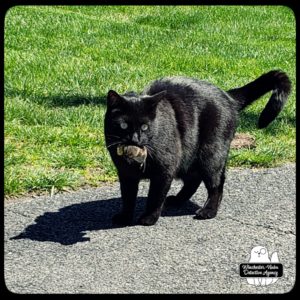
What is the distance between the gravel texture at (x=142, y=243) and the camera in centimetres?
439

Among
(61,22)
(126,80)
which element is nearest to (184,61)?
(126,80)

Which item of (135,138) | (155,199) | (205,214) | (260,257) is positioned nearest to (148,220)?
(155,199)

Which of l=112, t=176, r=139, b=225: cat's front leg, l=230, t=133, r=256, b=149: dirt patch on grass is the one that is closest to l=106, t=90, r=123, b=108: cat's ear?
l=112, t=176, r=139, b=225: cat's front leg

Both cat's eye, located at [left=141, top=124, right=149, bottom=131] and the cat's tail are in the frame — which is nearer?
cat's eye, located at [left=141, top=124, right=149, bottom=131]

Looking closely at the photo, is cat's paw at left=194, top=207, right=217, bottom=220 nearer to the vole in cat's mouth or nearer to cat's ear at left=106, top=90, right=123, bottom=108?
the vole in cat's mouth

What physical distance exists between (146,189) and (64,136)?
1.12 m

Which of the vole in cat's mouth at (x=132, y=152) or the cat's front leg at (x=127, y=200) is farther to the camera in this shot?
the cat's front leg at (x=127, y=200)

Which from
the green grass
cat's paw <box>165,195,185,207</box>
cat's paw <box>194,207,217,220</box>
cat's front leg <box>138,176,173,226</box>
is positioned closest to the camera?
cat's front leg <box>138,176,173,226</box>

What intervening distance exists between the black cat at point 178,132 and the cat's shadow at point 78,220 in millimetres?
136

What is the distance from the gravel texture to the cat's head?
609 mm

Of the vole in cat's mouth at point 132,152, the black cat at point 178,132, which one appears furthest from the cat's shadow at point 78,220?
the vole in cat's mouth at point 132,152

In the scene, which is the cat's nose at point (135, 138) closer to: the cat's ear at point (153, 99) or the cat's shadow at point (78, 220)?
the cat's ear at point (153, 99)

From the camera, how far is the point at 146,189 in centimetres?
611

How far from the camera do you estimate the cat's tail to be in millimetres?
5555
